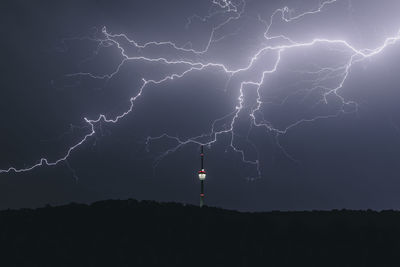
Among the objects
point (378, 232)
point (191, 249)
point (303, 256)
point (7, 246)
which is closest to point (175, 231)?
point (191, 249)

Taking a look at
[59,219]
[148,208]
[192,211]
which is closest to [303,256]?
[192,211]

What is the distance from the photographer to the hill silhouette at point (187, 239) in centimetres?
1063

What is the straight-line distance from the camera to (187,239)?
12062 millimetres

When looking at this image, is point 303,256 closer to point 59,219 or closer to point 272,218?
point 272,218

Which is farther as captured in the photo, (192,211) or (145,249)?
(192,211)

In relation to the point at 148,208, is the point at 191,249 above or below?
below

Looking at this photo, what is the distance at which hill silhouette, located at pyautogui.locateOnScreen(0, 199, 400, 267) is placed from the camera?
1063cm

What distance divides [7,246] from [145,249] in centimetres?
361

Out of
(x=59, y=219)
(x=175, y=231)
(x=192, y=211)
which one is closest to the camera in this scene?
(x=175, y=231)

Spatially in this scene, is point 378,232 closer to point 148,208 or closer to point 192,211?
point 192,211

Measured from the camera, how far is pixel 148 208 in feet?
50.4

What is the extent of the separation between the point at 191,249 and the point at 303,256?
2.79 meters

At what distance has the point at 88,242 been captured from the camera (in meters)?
11.7

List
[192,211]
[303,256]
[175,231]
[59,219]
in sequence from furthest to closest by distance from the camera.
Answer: [192,211], [59,219], [175,231], [303,256]
